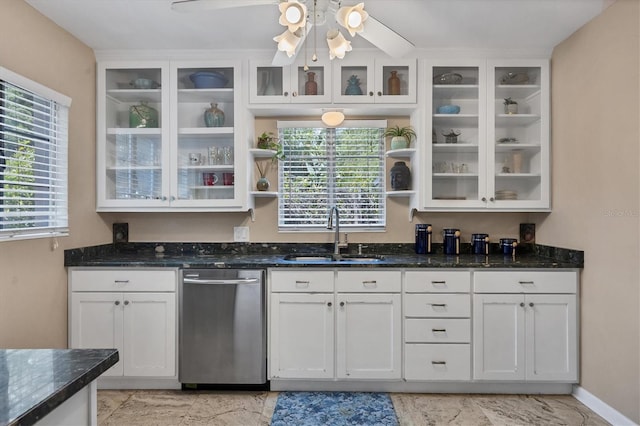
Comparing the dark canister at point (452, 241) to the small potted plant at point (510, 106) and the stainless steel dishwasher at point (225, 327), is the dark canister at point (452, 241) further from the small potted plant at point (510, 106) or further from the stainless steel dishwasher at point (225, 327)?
the stainless steel dishwasher at point (225, 327)

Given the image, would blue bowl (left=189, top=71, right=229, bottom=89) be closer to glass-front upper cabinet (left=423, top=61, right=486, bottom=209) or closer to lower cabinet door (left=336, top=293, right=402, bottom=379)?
glass-front upper cabinet (left=423, top=61, right=486, bottom=209)

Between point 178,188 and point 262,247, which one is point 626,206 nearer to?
point 262,247

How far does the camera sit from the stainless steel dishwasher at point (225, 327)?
104 inches

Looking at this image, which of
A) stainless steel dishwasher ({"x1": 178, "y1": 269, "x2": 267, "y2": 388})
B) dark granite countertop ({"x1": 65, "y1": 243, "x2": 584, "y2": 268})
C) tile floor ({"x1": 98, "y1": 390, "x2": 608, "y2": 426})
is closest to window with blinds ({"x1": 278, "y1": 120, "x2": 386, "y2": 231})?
dark granite countertop ({"x1": 65, "y1": 243, "x2": 584, "y2": 268})

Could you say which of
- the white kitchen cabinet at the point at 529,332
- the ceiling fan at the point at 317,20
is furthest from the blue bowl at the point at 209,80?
the white kitchen cabinet at the point at 529,332

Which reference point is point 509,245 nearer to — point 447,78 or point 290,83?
point 447,78

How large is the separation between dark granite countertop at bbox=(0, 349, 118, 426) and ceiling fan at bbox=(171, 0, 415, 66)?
1.48 m

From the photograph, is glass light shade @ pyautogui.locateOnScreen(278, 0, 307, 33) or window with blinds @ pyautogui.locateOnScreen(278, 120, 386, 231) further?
window with blinds @ pyautogui.locateOnScreen(278, 120, 386, 231)

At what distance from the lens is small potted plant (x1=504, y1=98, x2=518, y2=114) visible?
297 cm

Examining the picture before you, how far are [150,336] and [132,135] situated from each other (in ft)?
4.95

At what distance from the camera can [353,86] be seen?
2.94 meters

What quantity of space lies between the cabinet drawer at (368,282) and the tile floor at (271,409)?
744mm

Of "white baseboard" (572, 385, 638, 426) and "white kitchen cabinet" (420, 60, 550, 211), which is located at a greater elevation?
"white kitchen cabinet" (420, 60, 550, 211)

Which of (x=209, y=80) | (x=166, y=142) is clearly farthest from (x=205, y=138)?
(x=209, y=80)
